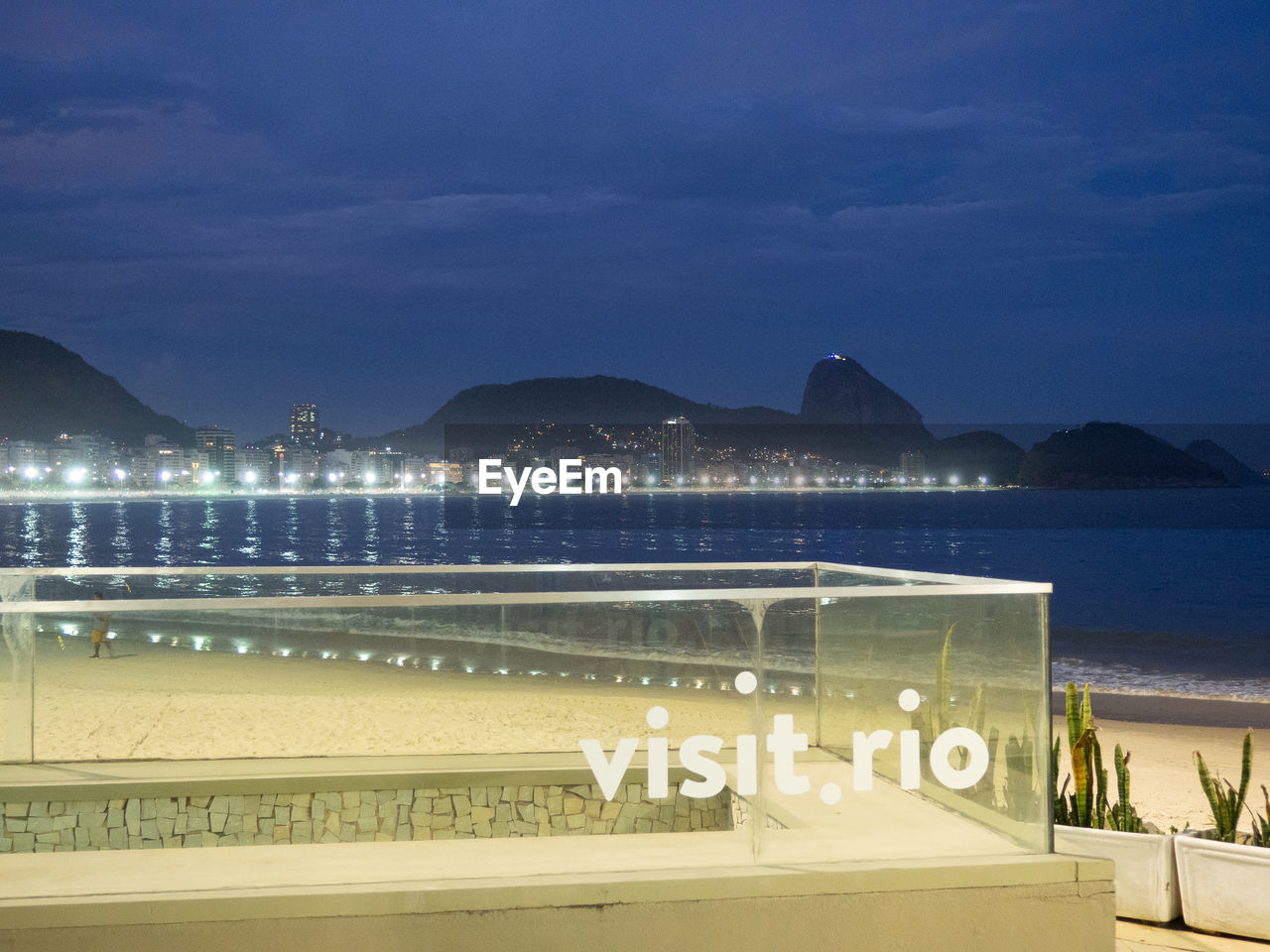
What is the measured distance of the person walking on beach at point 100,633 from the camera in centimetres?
419

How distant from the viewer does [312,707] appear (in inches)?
166

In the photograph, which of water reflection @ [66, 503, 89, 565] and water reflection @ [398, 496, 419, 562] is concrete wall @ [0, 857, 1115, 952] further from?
water reflection @ [66, 503, 89, 565]

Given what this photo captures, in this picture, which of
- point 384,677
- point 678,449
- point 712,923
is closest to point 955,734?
point 712,923

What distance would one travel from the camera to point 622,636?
3971 millimetres

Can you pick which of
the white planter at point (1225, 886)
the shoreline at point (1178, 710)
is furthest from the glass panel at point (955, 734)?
the shoreline at point (1178, 710)

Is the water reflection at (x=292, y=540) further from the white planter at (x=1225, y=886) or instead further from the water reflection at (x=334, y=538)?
the white planter at (x=1225, y=886)

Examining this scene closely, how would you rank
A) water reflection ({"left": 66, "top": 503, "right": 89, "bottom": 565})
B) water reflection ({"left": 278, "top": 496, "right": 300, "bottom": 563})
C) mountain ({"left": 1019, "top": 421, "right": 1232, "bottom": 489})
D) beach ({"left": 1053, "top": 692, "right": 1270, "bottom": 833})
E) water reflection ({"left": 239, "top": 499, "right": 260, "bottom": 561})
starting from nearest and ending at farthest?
beach ({"left": 1053, "top": 692, "right": 1270, "bottom": 833}), water reflection ({"left": 66, "top": 503, "right": 89, "bottom": 565}), water reflection ({"left": 278, "top": 496, "right": 300, "bottom": 563}), water reflection ({"left": 239, "top": 499, "right": 260, "bottom": 561}), mountain ({"left": 1019, "top": 421, "right": 1232, "bottom": 489})

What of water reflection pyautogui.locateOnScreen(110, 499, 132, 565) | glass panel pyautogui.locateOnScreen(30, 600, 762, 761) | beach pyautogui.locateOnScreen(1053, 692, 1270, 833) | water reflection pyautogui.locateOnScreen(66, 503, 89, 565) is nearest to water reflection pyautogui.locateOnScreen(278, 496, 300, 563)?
water reflection pyautogui.locateOnScreen(110, 499, 132, 565)

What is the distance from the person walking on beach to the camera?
4188mm

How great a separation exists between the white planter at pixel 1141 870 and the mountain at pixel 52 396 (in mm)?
201795

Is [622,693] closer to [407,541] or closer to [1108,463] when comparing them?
[407,541]

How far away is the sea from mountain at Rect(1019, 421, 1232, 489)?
135 feet

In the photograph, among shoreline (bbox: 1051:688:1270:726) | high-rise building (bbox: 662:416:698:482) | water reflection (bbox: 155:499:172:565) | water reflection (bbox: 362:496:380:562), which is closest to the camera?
shoreline (bbox: 1051:688:1270:726)

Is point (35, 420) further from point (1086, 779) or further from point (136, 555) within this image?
point (1086, 779)
